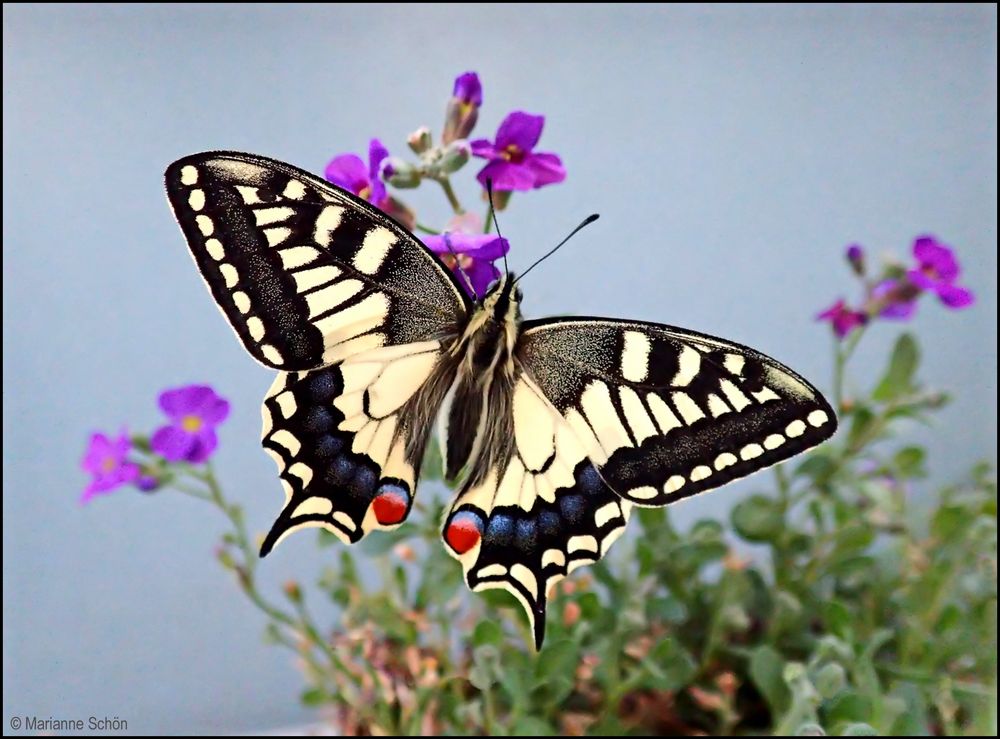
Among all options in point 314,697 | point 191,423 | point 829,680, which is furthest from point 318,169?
point 829,680

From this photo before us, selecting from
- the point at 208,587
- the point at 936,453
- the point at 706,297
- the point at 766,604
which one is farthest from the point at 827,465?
the point at 208,587

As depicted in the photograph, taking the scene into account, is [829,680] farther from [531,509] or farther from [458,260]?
[458,260]

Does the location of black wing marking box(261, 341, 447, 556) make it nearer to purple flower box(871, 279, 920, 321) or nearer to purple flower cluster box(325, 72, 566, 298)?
purple flower cluster box(325, 72, 566, 298)

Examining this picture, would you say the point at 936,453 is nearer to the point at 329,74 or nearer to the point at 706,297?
the point at 706,297

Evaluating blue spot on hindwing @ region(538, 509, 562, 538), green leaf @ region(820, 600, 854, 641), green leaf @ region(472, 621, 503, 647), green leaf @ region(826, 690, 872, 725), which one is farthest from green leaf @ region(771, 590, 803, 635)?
blue spot on hindwing @ region(538, 509, 562, 538)

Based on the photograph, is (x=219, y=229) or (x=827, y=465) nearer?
(x=219, y=229)

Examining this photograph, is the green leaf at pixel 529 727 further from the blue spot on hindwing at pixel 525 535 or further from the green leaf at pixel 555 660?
the blue spot on hindwing at pixel 525 535

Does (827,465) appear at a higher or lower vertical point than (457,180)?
lower
